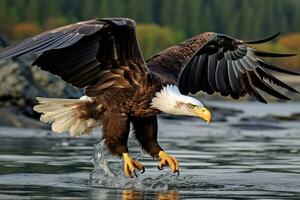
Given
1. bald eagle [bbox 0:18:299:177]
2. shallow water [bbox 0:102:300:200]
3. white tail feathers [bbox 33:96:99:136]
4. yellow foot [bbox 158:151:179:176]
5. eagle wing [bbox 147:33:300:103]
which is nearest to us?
shallow water [bbox 0:102:300:200]

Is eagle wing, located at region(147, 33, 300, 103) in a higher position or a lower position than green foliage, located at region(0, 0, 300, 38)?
higher

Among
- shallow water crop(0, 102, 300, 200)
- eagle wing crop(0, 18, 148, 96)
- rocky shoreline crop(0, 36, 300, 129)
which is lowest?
rocky shoreline crop(0, 36, 300, 129)

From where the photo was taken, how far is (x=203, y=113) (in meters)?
8.96

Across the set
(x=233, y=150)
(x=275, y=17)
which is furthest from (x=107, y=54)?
(x=275, y=17)

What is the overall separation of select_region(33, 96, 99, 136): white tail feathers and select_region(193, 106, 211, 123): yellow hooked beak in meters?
1.06

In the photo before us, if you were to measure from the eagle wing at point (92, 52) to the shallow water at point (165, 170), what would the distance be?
1.98ft

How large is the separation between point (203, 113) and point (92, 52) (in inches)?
39.9

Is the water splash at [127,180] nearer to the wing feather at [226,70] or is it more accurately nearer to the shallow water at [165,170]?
the shallow water at [165,170]

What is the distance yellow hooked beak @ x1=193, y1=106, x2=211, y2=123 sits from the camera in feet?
29.2

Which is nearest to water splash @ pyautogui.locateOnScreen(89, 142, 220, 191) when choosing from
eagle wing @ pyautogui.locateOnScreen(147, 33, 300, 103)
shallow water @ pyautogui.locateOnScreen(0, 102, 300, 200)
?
shallow water @ pyautogui.locateOnScreen(0, 102, 300, 200)

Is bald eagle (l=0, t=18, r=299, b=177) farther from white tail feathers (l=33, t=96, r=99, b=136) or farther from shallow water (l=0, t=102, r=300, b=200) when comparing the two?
shallow water (l=0, t=102, r=300, b=200)

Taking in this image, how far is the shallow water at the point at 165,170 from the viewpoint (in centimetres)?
833

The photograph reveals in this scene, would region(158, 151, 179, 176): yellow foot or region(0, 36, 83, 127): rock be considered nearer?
region(158, 151, 179, 176): yellow foot

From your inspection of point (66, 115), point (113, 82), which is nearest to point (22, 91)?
point (66, 115)
